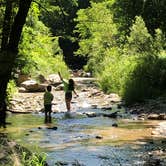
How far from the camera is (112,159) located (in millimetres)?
12961

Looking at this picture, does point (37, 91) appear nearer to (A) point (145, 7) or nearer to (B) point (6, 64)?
(A) point (145, 7)

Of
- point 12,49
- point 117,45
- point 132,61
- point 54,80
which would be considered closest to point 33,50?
point 12,49

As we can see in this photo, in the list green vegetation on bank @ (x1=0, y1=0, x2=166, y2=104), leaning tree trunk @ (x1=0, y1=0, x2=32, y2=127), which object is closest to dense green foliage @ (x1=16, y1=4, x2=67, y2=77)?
green vegetation on bank @ (x1=0, y1=0, x2=166, y2=104)

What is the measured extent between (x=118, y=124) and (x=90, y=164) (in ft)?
27.6

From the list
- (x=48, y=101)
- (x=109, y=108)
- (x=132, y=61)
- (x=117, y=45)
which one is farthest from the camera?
(x=117, y=45)

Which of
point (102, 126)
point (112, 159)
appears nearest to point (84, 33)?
point (102, 126)

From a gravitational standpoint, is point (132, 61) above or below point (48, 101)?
above

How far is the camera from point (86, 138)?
16.9m

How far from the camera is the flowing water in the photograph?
13148 millimetres

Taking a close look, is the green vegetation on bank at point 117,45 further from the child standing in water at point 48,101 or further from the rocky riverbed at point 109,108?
the child standing in water at point 48,101

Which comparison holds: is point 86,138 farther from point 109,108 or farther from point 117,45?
point 117,45

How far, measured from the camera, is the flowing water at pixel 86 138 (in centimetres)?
1315

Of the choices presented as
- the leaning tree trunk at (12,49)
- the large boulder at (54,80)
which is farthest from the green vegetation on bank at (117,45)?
the large boulder at (54,80)

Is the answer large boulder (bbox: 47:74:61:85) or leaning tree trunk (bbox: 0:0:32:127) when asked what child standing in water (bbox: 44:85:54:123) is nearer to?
leaning tree trunk (bbox: 0:0:32:127)
